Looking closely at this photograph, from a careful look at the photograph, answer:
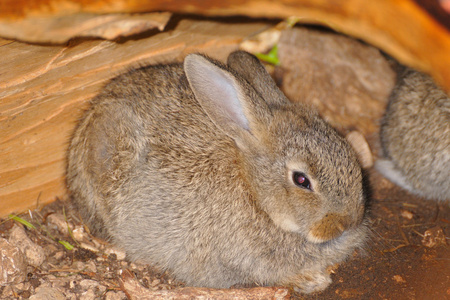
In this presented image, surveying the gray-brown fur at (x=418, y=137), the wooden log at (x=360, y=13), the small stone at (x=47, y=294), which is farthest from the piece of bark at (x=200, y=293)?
the wooden log at (x=360, y=13)

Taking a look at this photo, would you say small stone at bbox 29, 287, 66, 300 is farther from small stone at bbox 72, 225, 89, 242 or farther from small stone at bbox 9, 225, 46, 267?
small stone at bbox 72, 225, 89, 242

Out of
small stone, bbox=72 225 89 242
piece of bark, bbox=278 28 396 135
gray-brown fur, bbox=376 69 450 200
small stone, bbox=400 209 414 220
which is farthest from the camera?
piece of bark, bbox=278 28 396 135

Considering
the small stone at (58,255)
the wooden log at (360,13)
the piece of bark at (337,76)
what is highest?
the wooden log at (360,13)

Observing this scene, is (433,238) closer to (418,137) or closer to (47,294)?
(418,137)

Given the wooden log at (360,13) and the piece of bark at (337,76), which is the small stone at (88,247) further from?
the piece of bark at (337,76)

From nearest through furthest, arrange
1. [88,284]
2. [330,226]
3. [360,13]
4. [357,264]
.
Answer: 1. [360,13]
2. [330,226]
3. [88,284]
4. [357,264]

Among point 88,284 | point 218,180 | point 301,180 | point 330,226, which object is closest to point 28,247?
point 88,284

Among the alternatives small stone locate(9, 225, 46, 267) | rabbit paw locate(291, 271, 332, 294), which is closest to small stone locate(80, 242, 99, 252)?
small stone locate(9, 225, 46, 267)
